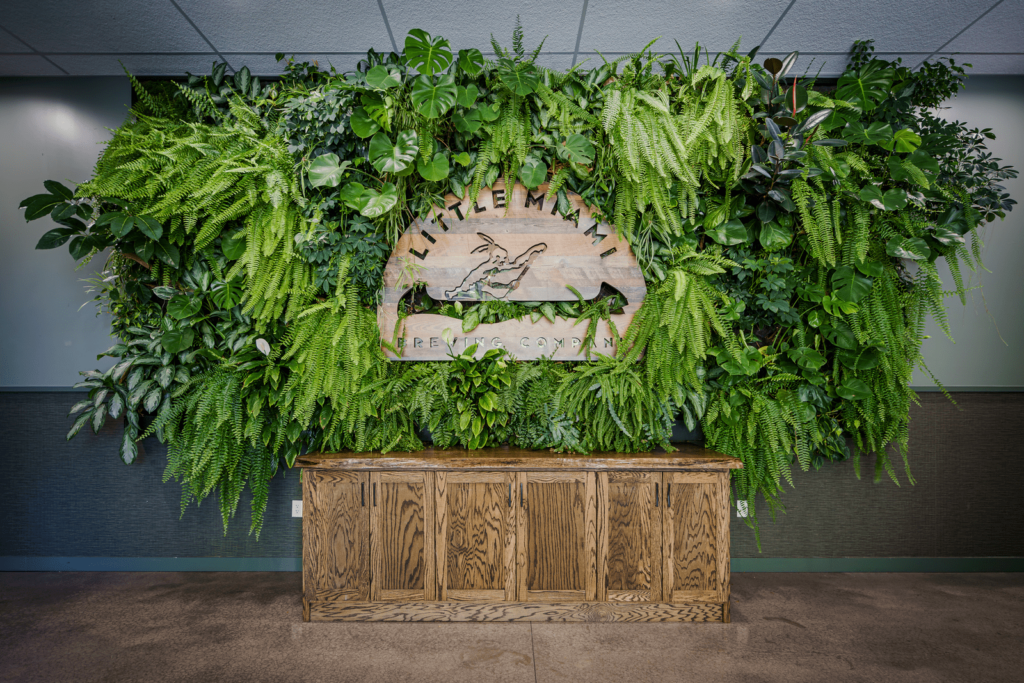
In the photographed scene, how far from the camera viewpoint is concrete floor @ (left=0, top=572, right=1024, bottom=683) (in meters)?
1.88

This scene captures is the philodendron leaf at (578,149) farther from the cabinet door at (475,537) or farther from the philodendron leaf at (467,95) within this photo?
the cabinet door at (475,537)

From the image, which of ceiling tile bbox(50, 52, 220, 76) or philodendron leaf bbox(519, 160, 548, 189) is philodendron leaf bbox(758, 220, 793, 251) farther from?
ceiling tile bbox(50, 52, 220, 76)

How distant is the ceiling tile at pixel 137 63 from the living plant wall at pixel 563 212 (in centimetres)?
32

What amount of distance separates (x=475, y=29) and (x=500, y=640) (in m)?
2.87

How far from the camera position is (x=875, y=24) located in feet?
7.75

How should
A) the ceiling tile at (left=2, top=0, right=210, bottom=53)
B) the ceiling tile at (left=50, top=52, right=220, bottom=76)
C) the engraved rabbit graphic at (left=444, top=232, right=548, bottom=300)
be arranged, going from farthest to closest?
the ceiling tile at (left=50, top=52, right=220, bottom=76) < the engraved rabbit graphic at (left=444, top=232, right=548, bottom=300) < the ceiling tile at (left=2, top=0, right=210, bottom=53)

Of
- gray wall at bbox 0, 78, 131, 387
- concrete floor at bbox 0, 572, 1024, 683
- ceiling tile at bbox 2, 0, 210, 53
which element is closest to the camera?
concrete floor at bbox 0, 572, 1024, 683

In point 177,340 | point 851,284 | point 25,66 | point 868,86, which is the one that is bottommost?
point 177,340

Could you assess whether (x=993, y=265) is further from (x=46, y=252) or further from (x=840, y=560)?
(x=46, y=252)

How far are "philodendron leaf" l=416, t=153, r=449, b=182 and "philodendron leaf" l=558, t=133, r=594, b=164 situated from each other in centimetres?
55

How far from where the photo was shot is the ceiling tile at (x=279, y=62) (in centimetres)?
263

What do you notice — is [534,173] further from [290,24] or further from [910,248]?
[910,248]

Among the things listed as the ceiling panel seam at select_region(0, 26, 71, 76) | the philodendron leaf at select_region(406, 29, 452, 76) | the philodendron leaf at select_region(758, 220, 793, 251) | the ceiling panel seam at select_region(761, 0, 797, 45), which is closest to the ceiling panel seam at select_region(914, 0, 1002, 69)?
the ceiling panel seam at select_region(761, 0, 797, 45)

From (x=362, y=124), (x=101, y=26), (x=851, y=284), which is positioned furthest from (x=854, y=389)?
(x=101, y=26)
